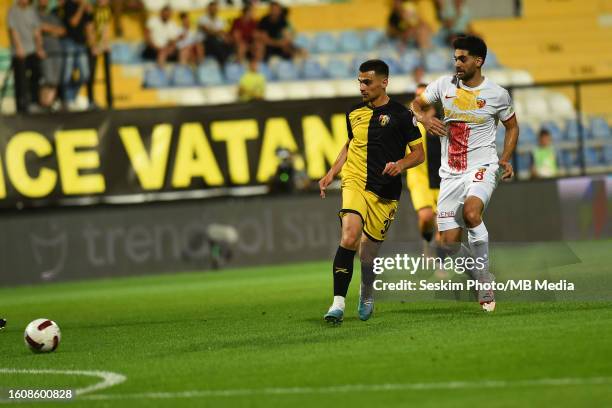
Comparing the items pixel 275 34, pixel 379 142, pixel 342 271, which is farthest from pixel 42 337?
pixel 275 34

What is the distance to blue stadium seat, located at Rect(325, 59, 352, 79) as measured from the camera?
83.7 ft

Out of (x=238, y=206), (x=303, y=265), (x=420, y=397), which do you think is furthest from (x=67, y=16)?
(x=420, y=397)

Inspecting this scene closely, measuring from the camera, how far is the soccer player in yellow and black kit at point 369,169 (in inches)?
421

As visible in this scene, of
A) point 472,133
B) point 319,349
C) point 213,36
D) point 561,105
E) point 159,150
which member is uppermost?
point 213,36

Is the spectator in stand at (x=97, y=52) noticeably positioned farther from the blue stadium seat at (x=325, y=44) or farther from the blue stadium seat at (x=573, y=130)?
the blue stadium seat at (x=573, y=130)

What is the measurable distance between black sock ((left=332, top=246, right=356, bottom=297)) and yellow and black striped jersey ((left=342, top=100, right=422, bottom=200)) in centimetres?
59

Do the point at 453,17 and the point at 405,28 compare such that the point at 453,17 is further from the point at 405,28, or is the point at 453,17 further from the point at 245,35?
the point at 245,35

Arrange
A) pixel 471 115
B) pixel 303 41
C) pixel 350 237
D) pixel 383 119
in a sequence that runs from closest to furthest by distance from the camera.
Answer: pixel 350 237 → pixel 383 119 → pixel 471 115 → pixel 303 41

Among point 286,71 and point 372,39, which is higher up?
point 372,39

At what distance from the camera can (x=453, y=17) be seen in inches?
1096

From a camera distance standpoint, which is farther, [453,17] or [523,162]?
[453,17]

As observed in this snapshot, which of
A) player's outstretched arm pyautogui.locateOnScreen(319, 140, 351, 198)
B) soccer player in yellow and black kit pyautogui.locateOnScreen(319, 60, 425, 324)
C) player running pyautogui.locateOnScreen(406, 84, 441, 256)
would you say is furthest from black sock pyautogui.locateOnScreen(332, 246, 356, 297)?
player running pyautogui.locateOnScreen(406, 84, 441, 256)

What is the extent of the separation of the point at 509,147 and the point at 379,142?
1.12 metres

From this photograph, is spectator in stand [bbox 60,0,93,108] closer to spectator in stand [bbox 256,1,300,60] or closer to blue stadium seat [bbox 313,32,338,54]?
spectator in stand [bbox 256,1,300,60]
